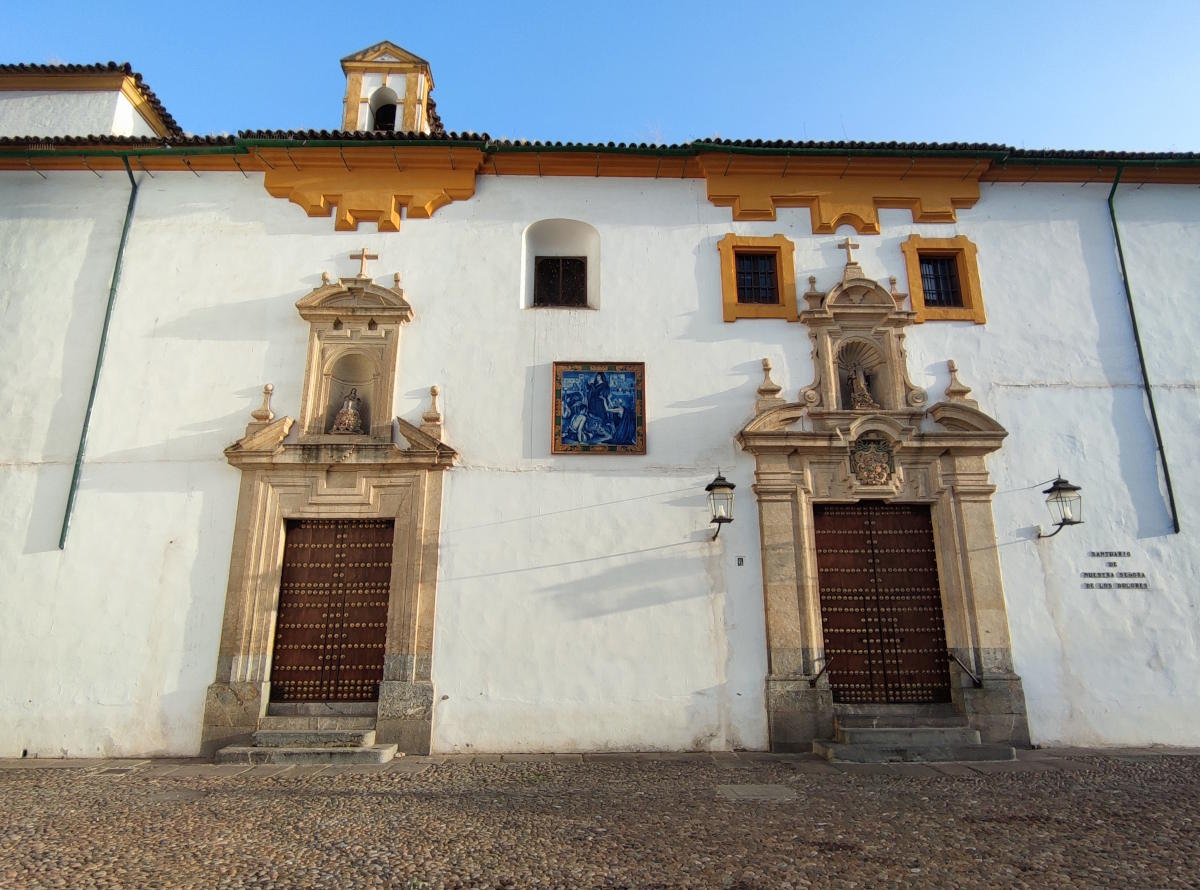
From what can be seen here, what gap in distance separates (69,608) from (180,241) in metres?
4.42

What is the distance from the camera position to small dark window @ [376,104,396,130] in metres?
10.6

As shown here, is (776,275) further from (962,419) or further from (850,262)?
(962,419)

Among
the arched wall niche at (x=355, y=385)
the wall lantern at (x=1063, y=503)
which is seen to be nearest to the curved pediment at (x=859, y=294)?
the wall lantern at (x=1063, y=503)

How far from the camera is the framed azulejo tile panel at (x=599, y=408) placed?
8.05m

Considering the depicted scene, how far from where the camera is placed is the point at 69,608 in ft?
24.7

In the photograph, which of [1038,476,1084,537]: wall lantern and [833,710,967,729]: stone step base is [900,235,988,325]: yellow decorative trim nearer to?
[1038,476,1084,537]: wall lantern

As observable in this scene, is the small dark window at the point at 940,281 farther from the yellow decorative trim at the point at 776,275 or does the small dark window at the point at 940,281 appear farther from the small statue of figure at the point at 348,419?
the small statue of figure at the point at 348,419

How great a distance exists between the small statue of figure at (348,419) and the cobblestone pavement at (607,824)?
11.5 feet

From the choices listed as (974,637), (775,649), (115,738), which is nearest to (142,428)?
(115,738)

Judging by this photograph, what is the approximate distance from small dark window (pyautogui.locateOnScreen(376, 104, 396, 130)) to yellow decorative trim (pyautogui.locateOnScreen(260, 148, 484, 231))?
210 centimetres

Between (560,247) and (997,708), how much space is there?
7.27 metres

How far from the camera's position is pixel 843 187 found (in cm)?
905

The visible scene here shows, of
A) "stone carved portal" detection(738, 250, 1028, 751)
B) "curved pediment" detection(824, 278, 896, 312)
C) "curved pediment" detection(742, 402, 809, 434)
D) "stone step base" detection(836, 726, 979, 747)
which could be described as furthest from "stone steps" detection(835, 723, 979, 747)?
"curved pediment" detection(824, 278, 896, 312)

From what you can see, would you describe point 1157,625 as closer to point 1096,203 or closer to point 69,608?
point 1096,203
